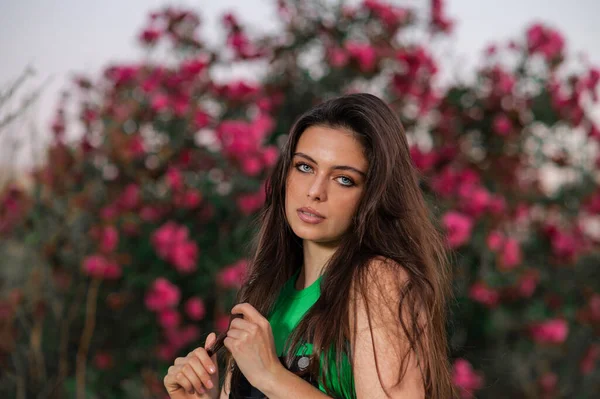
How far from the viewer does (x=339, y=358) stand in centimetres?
159

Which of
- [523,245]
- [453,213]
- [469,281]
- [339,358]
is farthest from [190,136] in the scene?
[339,358]

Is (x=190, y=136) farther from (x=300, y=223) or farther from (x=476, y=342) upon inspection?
(x=300, y=223)

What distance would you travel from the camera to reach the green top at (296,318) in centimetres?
161

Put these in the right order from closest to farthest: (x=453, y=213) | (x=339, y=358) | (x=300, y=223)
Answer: (x=339, y=358), (x=300, y=223), (x=453, y=213)

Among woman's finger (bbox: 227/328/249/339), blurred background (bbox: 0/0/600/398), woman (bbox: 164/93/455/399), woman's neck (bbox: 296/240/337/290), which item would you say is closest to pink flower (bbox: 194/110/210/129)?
blurred background (bbox: 0/0/600/398)

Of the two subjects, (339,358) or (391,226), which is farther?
(391,226)

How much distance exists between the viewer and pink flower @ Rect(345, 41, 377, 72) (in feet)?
15.6

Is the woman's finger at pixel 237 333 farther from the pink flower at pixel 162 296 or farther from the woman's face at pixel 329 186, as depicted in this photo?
the pink flower at pixel 162 296

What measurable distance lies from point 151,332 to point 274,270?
2.68 metres

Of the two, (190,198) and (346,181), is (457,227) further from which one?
(346,181)

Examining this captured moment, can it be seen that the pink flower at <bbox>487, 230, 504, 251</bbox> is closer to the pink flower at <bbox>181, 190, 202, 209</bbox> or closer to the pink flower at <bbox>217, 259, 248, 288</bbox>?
the pink flower at <bbox>217, 259, 248, 288</bbox>

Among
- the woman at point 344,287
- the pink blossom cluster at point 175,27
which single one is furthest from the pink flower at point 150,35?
the woman at point 344,287

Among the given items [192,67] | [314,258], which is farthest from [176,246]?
[314,258]

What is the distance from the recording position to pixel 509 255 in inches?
185
